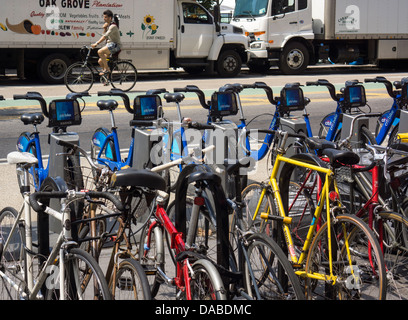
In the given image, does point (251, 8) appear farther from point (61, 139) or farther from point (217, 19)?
point (61, 139)

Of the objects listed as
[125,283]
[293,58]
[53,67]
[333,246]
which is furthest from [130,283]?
[293,58]

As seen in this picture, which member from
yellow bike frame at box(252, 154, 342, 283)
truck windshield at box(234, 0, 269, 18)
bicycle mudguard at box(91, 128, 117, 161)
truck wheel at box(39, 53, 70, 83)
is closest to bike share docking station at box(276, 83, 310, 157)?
bicycle mudguard at box(91, 128, 117, 161)

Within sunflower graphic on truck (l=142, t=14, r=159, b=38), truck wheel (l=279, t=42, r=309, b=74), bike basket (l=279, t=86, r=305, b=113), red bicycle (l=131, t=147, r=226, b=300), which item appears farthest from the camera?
truck wheel (l=279, t=42, r=309, b=74)

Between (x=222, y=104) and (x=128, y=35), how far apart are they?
13847 mm

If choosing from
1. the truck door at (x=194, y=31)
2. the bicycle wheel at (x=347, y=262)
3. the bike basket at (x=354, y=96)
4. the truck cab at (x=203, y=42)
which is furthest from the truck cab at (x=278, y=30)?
the bicycle wheel at (x=347, y=262)

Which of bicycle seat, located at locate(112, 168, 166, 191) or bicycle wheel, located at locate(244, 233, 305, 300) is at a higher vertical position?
bicycle seat, located at locate(112, 168, 166, 191)

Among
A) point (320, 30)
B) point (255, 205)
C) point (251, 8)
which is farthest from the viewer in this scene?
point (320, 30)

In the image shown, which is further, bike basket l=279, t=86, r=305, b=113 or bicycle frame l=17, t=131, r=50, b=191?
bike basket l=279, t=86, r=305, b=113

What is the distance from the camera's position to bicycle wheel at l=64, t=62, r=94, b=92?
714 inches

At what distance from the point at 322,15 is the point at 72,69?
10460mm

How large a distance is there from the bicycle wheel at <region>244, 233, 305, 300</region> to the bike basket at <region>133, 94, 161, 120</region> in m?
3.14

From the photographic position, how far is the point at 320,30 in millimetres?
25312

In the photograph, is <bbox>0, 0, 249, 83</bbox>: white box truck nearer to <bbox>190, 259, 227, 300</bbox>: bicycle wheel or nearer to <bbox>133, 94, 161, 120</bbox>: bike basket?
<bbox>133, 94, 161, 120</bbox>: bike basket

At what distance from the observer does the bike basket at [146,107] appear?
286 inches
